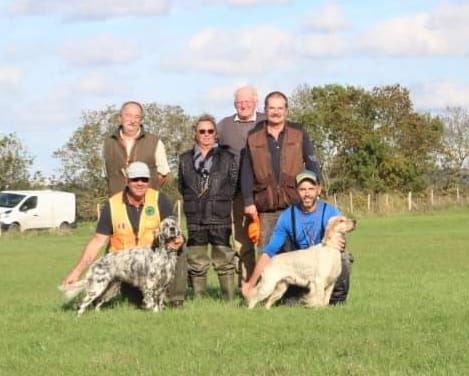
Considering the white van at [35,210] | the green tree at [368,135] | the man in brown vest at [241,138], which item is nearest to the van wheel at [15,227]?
the white van at [35,210]

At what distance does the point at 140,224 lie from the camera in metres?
10.2

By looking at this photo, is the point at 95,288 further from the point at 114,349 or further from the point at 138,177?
the point at 114,349

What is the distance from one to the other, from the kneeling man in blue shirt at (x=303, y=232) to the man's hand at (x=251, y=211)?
323mm

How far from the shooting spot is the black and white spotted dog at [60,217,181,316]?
32.2 feet

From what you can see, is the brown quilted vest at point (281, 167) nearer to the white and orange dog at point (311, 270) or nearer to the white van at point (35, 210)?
the white and orange dog at point (311, 270)

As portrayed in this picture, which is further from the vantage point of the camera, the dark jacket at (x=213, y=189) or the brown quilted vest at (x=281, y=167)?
the dark jacket at (x=213, y=189)

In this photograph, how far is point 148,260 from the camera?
987 cm

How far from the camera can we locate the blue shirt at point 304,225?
10227mm

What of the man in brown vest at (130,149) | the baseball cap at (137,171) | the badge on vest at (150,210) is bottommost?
the badge on vest at (150,210)

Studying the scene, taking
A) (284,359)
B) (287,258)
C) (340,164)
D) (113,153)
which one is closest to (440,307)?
(287,258)

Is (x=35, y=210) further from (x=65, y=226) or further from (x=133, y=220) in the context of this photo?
(x=133, y=220)

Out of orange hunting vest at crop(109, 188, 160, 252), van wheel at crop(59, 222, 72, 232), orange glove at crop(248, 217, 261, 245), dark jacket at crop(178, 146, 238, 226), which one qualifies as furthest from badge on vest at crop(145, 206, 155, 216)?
van wheel at crop(59, 222, 72, 232)

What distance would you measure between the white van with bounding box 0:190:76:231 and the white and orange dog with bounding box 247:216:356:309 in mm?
30915

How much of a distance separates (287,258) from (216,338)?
7.22 feet
